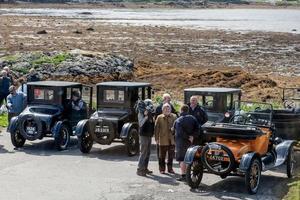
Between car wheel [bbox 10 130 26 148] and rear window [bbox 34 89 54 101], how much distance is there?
1291 mm

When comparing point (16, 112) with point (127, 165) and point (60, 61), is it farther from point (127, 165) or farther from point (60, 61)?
point (60, 61)

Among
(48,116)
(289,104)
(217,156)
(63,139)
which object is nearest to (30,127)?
(48,116)

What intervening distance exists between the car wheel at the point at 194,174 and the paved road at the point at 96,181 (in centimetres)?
17

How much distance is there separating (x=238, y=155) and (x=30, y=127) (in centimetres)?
669

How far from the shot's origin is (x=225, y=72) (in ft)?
110

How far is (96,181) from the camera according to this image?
1445 centimetres

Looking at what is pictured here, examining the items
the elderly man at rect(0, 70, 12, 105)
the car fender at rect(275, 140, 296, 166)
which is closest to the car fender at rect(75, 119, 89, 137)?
the car fender at rect(275, 140, 296, 166)

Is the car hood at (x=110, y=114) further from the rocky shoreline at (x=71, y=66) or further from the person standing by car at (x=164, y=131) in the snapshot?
the rocky shoreline at (x=71, y=66)

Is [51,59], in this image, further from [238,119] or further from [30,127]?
[238,119]

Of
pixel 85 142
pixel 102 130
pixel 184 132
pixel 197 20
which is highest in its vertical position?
pixel 184 132

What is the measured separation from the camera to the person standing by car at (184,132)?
14336 mm

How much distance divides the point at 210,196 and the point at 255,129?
1786 millimetres

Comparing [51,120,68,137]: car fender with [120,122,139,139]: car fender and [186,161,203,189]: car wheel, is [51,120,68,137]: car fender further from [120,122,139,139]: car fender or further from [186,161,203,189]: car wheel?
[186,161,203,189]: car wheel

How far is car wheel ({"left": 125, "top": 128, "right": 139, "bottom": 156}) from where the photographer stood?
17062 millimetres
